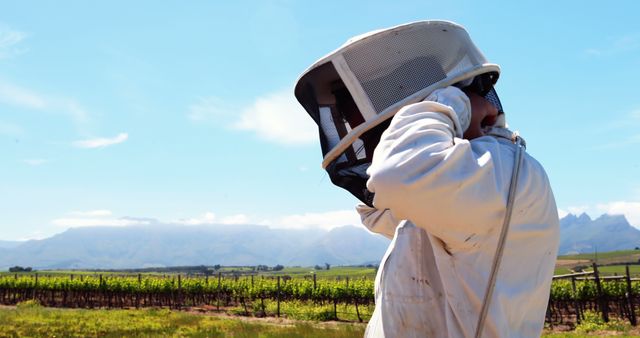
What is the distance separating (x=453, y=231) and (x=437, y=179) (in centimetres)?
18

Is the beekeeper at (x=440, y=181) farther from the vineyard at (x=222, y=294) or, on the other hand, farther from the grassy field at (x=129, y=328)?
the vineyard at (x=222, y=294)

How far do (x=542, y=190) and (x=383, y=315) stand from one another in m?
0.64

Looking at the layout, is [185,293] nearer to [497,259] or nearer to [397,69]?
[397,69]

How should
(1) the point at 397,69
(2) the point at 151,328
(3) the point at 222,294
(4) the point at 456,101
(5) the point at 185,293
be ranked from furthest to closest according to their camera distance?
(3) the point at 222,294 → (5) the point at 185,293 → (2) the point at 151,328 → (1) the point at 397,69 → (4) the point at 456,101

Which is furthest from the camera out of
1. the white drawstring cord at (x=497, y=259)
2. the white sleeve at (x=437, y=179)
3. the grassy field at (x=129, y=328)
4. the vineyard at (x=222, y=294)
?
the vineyard at (x=222, y=294)

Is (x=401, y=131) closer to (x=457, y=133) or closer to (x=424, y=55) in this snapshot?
(x=457, y=133)

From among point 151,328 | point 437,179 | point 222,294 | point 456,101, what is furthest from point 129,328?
point 222,294

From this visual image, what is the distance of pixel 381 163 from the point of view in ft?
4.55

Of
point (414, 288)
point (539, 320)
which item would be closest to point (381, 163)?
point (414, 288)

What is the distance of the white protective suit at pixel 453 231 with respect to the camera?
136 centimetres

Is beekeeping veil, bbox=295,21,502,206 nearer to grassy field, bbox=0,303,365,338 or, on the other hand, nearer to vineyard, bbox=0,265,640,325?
grassy field, bbox=0,303,365,338

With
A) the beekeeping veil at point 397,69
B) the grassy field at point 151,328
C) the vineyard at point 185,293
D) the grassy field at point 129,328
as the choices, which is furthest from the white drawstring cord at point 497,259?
the vineyard at point 185,293

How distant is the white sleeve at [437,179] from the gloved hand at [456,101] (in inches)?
4.5

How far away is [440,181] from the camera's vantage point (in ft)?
4.40
